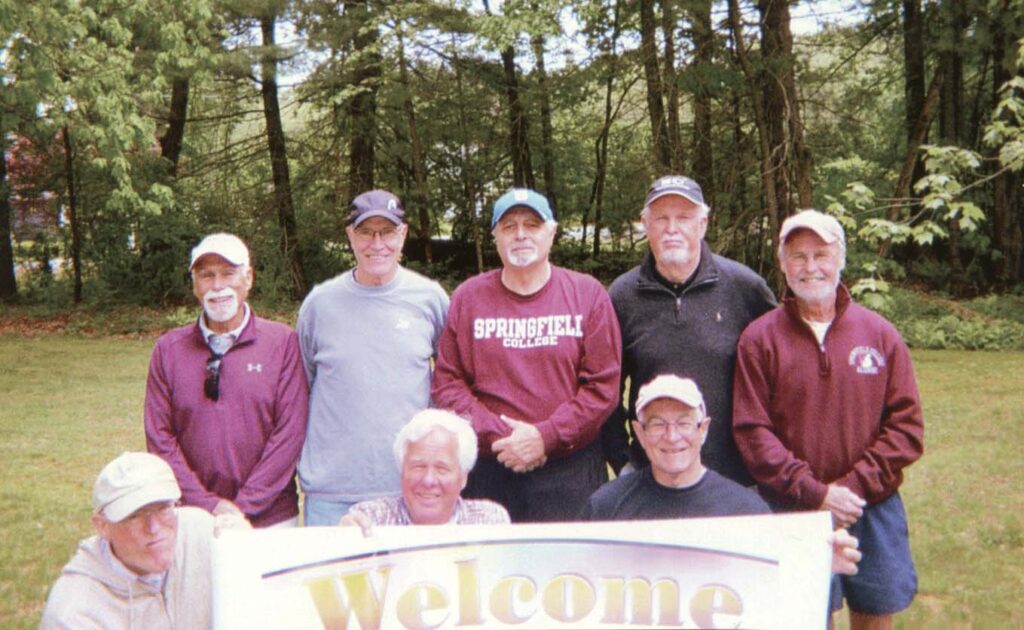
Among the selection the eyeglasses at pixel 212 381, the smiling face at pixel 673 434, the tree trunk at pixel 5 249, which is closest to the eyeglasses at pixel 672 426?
the smiling face at pixel 673 434

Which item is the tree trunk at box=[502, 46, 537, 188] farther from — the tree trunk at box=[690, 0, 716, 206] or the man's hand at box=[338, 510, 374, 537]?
the man's hand at box=[338, 510, 374, 537]

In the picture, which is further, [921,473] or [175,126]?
[175,126]

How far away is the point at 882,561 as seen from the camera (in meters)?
4.11

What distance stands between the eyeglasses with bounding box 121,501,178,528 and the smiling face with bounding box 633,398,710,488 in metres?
1.71

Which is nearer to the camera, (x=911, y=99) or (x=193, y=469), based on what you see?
(x=193, y=469)

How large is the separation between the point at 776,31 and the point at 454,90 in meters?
10.7

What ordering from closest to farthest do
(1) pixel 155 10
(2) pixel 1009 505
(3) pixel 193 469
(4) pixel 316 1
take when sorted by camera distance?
(3) pixel 193 469
(2) pixel 1009 505
(1) pixel 155 10
(4) pixel 316 1

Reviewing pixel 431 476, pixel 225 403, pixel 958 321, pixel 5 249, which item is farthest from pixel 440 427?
pixel 5 249

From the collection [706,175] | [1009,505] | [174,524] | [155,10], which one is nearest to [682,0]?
[706,175]

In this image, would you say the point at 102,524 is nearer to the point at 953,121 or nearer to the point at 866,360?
the point at 866,360

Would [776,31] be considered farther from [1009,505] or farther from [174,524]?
[174,524]

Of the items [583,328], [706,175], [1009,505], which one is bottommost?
[1009,505]

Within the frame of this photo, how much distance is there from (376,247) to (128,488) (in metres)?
1.60

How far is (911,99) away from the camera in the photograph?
22.7 metres
